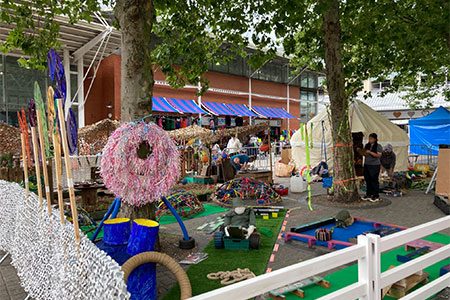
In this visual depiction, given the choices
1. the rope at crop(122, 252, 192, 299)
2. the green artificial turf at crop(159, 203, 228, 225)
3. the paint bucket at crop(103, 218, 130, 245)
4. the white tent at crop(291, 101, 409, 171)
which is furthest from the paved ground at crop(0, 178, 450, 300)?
the white tent at crop(291, 101, 409, 171)

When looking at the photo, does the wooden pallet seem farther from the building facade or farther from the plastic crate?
the building facade

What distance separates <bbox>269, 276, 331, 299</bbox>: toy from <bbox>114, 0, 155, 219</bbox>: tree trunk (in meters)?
2.64

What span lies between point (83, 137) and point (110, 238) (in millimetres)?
15171

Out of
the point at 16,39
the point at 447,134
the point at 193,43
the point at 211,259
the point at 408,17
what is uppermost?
the point at 408,17

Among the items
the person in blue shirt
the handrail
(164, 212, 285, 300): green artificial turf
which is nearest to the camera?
the handrail

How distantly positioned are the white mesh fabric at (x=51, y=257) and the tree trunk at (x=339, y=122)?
8.32 metres

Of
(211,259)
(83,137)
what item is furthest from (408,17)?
(83,137)

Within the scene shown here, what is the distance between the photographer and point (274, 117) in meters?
36.5

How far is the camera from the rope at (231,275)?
5.06 meters

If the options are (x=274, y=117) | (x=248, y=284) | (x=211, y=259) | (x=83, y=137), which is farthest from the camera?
(x=274, y=117)

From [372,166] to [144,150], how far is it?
746 centimetres

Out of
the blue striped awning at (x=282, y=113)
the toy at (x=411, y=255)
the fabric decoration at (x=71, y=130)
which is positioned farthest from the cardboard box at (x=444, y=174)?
the blue striped awning at (x=282, y=113)

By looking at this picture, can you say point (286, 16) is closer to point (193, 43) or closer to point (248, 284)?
point (193, 43)

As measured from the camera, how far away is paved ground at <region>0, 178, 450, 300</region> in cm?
522
